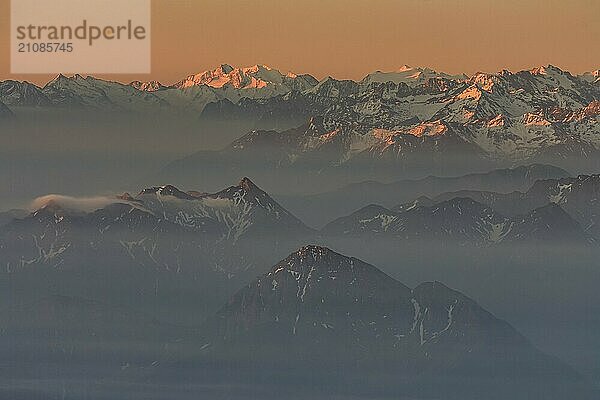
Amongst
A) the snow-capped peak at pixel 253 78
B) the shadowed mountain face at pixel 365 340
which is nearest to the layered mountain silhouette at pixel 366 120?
the snow-capped peak at pixel 253 78

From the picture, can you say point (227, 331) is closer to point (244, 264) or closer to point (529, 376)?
point (244, 264)

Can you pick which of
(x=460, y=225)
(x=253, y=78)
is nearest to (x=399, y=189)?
(x=460, y=225)

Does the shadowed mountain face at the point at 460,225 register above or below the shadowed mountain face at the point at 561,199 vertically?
below

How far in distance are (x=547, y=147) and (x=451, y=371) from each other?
2.68ft

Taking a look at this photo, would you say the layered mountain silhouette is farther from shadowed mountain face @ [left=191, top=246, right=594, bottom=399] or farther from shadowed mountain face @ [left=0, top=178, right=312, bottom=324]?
shadowed mountain face @ [left=191, top=246, right=594, bottom=399]

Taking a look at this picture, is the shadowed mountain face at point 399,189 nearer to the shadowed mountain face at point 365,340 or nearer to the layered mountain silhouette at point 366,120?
the layered mountain silhouette at point 366,120

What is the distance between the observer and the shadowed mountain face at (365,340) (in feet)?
9.40

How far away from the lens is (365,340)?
2877 millimetres

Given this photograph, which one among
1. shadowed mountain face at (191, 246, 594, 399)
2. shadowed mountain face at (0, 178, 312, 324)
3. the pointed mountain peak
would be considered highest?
the pointed mountain peak

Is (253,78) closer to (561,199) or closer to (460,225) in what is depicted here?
(460,225)

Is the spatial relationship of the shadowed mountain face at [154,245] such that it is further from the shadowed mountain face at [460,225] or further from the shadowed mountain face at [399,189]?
the shadowed mountain face at [460,225]

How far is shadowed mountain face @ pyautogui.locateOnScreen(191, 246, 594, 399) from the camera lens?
9.40 ft

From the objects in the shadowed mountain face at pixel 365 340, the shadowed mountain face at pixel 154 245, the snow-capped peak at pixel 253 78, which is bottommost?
the shadowed mountain face at pixel 365 340

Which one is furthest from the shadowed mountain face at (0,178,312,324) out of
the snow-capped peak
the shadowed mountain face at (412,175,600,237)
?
the shadowed mountain face at (412,175,600,237)
